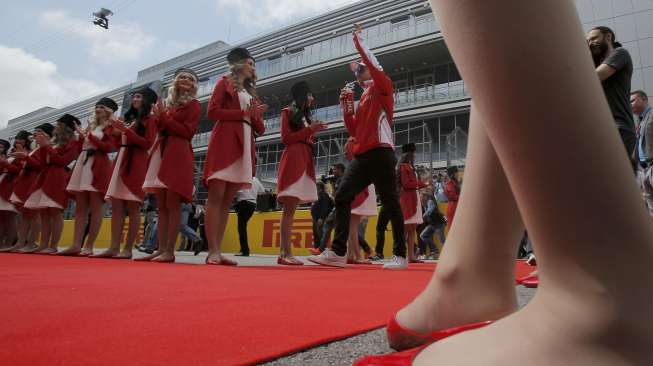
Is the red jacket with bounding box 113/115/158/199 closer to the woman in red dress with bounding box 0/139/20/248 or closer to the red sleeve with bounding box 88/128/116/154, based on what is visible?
the red sleeve with bounding box 88/128/116/154

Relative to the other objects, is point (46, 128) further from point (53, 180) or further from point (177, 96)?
point (177, 96)

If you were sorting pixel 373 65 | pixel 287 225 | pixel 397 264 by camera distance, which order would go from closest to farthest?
pixel 373 65
pixel 397 264
pixel 287 225

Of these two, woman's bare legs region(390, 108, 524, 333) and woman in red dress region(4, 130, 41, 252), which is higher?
woman in red dress region(4, 130, 41, 252)

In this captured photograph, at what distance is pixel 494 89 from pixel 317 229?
21.3 ft

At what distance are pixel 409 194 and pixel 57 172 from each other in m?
3.69

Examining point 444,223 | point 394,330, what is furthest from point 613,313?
point 444,223

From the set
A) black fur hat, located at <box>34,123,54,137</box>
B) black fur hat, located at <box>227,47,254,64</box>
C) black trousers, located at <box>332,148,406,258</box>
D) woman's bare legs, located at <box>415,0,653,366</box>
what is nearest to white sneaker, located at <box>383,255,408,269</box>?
black trousers, located at <box>332,148,406,258</box>

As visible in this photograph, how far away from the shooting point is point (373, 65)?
9.27ft

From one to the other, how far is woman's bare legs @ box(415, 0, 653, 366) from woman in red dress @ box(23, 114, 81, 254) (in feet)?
15.5

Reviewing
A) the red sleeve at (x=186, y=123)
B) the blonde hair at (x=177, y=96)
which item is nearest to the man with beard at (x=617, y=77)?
the red sleeve at (x=186, y=123)

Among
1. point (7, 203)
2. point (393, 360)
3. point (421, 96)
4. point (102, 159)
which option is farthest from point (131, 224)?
point (421, 96)

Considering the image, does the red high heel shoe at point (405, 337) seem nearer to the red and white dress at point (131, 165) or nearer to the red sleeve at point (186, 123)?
the red sleeve at point (186, 123)

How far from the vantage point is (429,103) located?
15703 mm

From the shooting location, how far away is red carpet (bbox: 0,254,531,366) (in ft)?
1.97
